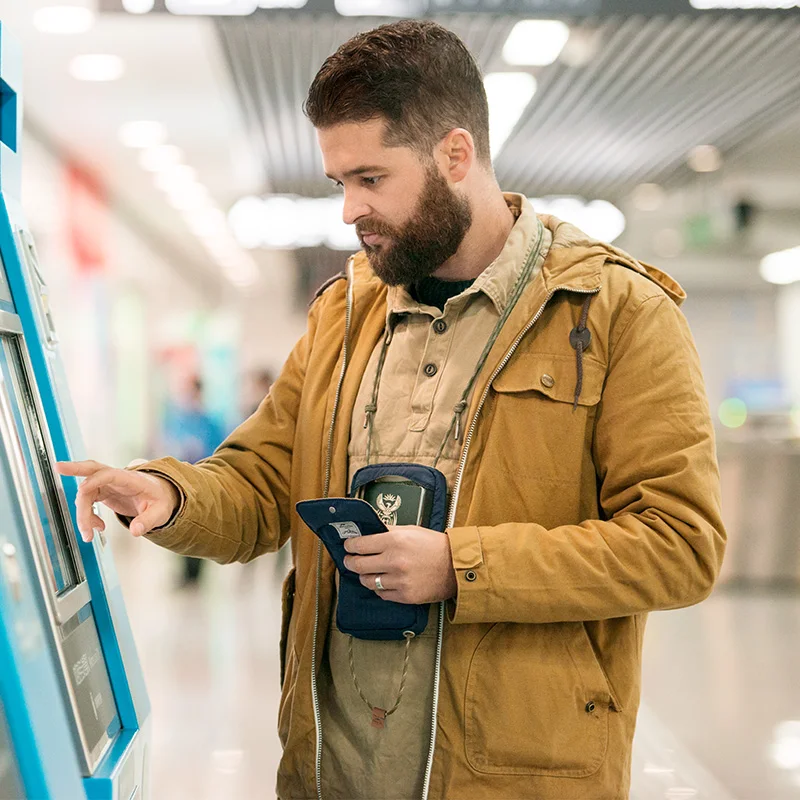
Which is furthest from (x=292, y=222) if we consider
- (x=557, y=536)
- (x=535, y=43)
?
(x=557, y=536)

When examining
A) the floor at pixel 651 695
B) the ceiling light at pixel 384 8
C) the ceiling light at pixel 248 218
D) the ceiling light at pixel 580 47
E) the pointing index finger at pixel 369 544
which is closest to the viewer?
the pointing index finger at pixel 369 544

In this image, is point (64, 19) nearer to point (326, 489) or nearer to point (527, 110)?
point (527, 110)

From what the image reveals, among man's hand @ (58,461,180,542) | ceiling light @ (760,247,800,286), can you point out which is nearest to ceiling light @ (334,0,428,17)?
man's hand @ (58,461,180,542)

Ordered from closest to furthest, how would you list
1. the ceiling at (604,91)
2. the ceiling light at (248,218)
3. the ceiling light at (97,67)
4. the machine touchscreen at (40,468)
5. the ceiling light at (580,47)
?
1. the machine touchscreen at (40,468)
2. the ceiling at (604,91)
3. the ceiling light at (580,47)
4. the ceiling light at (97,67)
5. the ceiling light at (248,218)

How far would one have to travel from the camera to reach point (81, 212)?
900 cm

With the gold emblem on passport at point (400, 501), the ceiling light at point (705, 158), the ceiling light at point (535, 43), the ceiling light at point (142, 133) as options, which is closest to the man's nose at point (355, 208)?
the gold emblem on passport at point (400, 501)

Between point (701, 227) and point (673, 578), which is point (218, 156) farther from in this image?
point (673, 578)

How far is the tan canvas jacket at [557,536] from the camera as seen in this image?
1.33 meters

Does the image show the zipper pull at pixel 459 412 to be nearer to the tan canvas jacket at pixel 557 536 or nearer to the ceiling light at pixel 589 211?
the tan canvas jacket at pixel 557 536

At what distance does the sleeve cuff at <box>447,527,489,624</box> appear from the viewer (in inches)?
51.8

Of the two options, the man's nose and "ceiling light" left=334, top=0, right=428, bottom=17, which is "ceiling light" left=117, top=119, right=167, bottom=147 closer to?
"ceiling light" left=334, top=0, right=428, bottom=17

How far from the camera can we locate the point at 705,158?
777cm

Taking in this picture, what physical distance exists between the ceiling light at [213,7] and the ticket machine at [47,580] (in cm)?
198

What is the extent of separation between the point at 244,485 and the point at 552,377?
55cm
